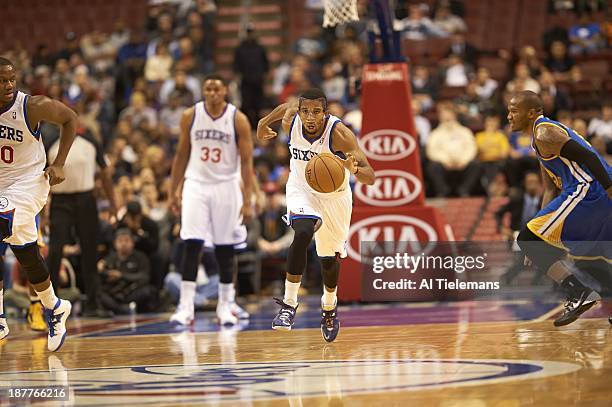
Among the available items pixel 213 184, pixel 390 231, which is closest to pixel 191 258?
pixel 213 184

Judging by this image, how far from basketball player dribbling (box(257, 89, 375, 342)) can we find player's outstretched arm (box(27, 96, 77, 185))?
166cm

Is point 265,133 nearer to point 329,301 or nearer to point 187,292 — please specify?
point 329,301

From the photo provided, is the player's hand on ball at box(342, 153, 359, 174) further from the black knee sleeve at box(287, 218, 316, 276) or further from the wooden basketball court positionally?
the wooden basketball court

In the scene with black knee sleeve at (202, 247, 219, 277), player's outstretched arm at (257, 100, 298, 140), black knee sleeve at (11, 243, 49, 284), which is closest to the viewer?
black knee sleeve at (11, 243, 49, 284)

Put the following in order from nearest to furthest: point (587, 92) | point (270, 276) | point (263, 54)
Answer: point (270, 276) → point (587, 92) → point (263, 54)

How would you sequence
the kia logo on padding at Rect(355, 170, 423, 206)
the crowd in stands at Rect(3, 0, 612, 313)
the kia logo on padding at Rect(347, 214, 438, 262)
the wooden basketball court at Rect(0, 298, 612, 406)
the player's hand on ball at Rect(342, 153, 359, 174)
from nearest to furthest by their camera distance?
1. the wooden basketball court at Rect(0, 298, 612, 406)
2. the player's hand on ball at Rect(342, 153, 359, 174)
3. the kia logo on padding at Rect(347, 214, 438, 262)
4. the kia logo on padding at Rect(355, 170, 423, 206)
5. the crowd in stands at Rect(3, 0, 612, 313)

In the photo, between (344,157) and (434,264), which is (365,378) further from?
(434,264)

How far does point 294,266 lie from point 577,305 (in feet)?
7.09

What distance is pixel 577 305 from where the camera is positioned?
7719 mm

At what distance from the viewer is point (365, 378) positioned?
5.75 metres

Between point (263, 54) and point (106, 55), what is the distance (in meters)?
3.75

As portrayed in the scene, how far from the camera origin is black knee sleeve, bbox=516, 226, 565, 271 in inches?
303

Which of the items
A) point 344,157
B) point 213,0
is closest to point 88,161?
point 344,157

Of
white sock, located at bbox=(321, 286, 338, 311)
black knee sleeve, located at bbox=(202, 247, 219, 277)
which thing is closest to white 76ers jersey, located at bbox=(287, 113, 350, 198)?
white sock, located at bbox=(321, 286, 338, 311)
